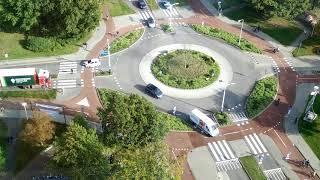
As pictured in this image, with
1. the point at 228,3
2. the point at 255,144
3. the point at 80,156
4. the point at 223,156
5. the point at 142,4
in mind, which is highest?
the point at 228,3

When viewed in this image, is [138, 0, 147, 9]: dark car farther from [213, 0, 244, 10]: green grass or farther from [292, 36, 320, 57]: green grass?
[292, 36, 320, 57]: green grass

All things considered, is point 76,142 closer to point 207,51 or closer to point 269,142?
point 269,142

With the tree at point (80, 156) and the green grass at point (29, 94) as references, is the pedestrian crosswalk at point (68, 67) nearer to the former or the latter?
the green grass at point (29, 94)

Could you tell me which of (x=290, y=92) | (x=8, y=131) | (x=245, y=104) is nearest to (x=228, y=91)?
(x=245, y=104)

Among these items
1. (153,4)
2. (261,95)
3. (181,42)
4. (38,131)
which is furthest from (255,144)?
(153,4)

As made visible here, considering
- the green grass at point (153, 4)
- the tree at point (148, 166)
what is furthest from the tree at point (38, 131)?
the green grass at point (153, 4)

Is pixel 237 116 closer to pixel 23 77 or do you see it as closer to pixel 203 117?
pixel 203 117

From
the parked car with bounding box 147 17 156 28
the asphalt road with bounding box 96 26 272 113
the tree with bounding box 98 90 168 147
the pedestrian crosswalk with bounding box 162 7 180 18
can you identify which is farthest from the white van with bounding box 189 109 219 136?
the pedestrian crosswalk with bounding box 162 7 180 18
